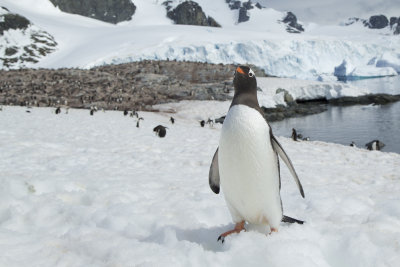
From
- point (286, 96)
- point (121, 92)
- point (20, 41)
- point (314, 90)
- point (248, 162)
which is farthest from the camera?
point (20, 41)

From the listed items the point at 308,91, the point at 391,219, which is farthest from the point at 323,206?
the point at 308,91

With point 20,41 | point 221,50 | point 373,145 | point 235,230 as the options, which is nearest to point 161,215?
point 235,230

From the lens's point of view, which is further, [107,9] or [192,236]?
[107,9]

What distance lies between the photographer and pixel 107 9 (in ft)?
535

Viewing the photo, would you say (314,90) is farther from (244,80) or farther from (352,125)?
(244,80)

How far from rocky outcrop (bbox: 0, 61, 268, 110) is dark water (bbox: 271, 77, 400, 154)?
7.91 metres

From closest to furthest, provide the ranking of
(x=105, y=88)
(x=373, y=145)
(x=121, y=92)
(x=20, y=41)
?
(x=373, y=145), (x=121, y=92), (x=105, y=88), (x=20, y=41)

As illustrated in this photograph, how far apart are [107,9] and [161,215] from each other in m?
177

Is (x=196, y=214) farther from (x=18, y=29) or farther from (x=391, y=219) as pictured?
(x=18, y=29)

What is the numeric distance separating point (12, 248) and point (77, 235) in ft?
1.77

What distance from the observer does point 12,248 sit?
2.04 m

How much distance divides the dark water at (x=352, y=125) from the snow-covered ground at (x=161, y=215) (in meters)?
13.2

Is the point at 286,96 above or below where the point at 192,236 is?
above

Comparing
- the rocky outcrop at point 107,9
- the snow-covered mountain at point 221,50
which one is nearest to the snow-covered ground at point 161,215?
the snow-covered mountain at point 221,50
